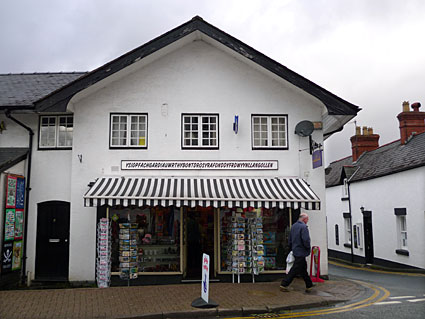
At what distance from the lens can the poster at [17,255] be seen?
1267 cm

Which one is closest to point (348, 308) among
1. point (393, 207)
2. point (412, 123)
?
point (393, 207)

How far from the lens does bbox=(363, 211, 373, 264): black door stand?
22.7 m

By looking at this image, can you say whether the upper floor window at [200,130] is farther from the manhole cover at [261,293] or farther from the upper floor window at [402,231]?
the upper floor window at [402,231]

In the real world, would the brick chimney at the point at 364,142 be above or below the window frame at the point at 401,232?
above

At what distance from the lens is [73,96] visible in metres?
12.8

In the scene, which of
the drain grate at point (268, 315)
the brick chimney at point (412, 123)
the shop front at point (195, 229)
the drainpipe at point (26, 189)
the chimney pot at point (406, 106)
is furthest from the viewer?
the chimney pot at point (406, 106)

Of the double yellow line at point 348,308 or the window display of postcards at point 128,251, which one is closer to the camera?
the double yellow line at point 348,308

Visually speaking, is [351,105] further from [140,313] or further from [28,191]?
[28,191]

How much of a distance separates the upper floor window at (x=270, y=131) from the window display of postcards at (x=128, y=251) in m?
4.82

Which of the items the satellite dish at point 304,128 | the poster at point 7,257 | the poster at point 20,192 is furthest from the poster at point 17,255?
the satellite dish at point 304,128

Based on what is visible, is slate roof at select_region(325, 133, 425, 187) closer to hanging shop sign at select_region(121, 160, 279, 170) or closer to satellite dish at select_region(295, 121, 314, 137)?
satellite dish at select_region(295, 121, 314, 137)

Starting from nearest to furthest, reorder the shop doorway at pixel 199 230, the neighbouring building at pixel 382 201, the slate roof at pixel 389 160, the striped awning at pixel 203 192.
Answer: the striped awning at pixel 203 192 → the shop doorway at pixel 199 230 → the neighbouring building at pixel 382 201 → the slate roof at pixel 389 160

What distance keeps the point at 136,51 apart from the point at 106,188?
431 centimetres

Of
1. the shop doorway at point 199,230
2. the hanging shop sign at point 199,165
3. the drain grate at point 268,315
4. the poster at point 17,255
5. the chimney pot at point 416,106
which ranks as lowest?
the drain grate at point 268,315
